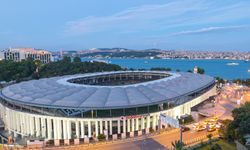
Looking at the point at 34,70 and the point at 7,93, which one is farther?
the point at 34,70

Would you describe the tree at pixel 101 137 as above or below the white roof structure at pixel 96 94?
below

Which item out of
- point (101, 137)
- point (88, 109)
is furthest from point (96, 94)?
point (101, 137)

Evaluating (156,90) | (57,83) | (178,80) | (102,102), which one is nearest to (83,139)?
(102,102)

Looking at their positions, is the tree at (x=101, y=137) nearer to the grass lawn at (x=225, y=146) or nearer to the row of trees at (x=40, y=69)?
the grass lawn at (x=225, y=146)

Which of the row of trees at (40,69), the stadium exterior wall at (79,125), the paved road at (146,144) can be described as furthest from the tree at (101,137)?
the row of trees at (40,69)

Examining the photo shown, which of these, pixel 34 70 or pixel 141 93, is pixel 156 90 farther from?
pixel 34 70

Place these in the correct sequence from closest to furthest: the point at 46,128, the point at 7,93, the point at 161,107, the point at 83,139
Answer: the point at 83,139
the point at 46,128
the point at 161,107
the point at 7,93

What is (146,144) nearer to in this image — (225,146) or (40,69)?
(225,146)

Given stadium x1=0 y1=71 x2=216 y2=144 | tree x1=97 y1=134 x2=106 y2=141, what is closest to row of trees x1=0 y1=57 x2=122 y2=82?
stadium x1=0 y1=71 x2=216 y2=144
